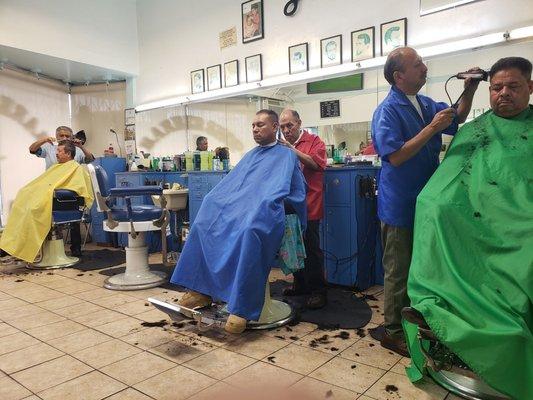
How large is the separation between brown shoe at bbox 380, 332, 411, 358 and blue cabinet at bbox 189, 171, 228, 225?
7.27ft

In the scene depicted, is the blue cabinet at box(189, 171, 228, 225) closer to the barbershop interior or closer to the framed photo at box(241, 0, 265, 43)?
the barbershop interior

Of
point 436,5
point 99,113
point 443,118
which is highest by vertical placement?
point 436,5

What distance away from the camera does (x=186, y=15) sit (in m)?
4.97

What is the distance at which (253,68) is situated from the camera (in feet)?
14.2

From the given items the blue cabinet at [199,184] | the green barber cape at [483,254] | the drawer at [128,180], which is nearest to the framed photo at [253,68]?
the blue cabinet at [199,184]

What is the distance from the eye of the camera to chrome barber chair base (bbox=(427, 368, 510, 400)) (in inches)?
59.2

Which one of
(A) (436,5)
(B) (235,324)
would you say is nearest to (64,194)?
(B) (235,324)

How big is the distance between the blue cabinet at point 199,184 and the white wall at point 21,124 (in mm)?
2883

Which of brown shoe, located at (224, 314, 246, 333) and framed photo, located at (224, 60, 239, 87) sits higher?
framed photo, located at (224, 60, 239, 87)

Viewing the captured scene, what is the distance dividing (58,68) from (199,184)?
2.93 m

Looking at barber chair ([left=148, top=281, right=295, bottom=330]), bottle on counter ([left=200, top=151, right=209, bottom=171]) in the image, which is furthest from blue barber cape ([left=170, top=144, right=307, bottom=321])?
bottle on counter ([left=200, top=151, right=209, bottom=171])

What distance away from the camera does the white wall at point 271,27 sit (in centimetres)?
293

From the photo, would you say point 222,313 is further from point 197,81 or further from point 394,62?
point 197,81

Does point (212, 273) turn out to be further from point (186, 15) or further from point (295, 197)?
point (186, 15)
